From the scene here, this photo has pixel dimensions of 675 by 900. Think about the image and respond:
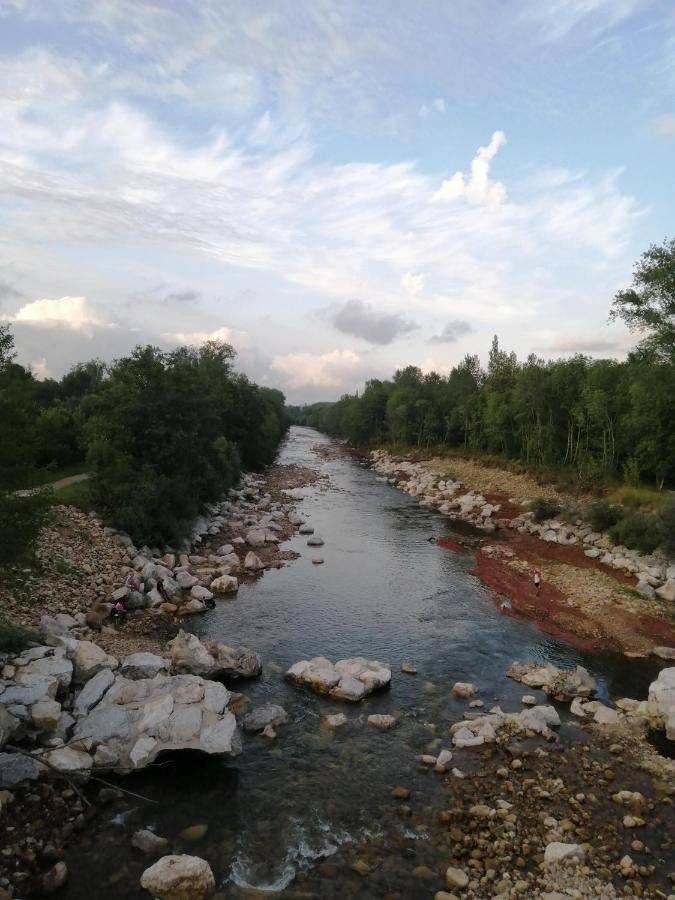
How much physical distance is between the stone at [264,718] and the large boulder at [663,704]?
9.89m

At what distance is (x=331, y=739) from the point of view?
14.3m

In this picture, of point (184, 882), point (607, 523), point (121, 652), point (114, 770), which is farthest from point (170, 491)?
point (607, 523)

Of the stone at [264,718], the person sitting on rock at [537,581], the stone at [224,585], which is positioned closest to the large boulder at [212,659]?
the stone at [264,718]

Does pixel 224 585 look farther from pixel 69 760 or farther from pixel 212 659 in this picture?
pixel 69 760

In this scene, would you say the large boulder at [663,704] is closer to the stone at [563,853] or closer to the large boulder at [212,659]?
the stone at [563,853]

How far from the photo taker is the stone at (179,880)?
9281 mm

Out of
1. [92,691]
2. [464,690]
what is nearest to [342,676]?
[464,690]

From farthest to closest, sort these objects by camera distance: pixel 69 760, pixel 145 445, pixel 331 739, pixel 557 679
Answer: pixel 145 445
pixel 557 679
pixel 331 739
pixel 69 760

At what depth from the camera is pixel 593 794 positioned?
40.8ft

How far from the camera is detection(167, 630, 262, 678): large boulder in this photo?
16547 mm

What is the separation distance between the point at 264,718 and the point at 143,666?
3.56 meters

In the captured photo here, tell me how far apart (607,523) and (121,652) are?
94.7 ft

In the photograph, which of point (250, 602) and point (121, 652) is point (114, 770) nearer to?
point (121, 652)

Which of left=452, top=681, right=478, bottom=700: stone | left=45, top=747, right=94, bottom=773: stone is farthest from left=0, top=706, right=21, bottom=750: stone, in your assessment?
left=452, top=681, right=478, bottom=700: stone
